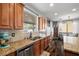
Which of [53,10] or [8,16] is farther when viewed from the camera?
[53,10]

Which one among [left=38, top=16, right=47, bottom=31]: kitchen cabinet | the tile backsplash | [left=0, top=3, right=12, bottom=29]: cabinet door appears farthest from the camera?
[left=38, top=16, right=47, bottom=31]: kitchen cabinet

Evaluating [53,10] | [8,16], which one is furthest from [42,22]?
[8,16]

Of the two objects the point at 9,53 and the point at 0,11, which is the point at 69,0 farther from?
the point at 0,11

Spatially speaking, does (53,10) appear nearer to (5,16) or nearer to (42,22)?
(42,22)

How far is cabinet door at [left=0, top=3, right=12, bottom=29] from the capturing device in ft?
5.95

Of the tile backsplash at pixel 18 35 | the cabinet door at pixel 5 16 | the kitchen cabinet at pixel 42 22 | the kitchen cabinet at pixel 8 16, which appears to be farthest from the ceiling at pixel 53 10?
the tile backsplash at pixel 18 35

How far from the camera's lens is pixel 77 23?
2.17m

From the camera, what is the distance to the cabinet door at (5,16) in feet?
5.95

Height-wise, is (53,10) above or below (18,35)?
above

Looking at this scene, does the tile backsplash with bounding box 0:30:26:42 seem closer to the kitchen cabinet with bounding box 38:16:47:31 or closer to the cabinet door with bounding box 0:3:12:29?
the cabinet door with bounding box 0:3:12:29

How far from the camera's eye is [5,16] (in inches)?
75.2

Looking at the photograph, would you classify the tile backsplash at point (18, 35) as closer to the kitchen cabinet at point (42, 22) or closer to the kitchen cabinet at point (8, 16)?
the kitchen cabinet at point (8, 16)

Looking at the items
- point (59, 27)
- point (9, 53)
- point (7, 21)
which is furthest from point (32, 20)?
point (9, 53)

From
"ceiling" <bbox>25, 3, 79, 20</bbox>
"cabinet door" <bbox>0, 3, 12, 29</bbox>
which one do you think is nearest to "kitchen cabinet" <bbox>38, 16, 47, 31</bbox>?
"ceiling" <bbox>25, 3, 79, 20</bbox>
